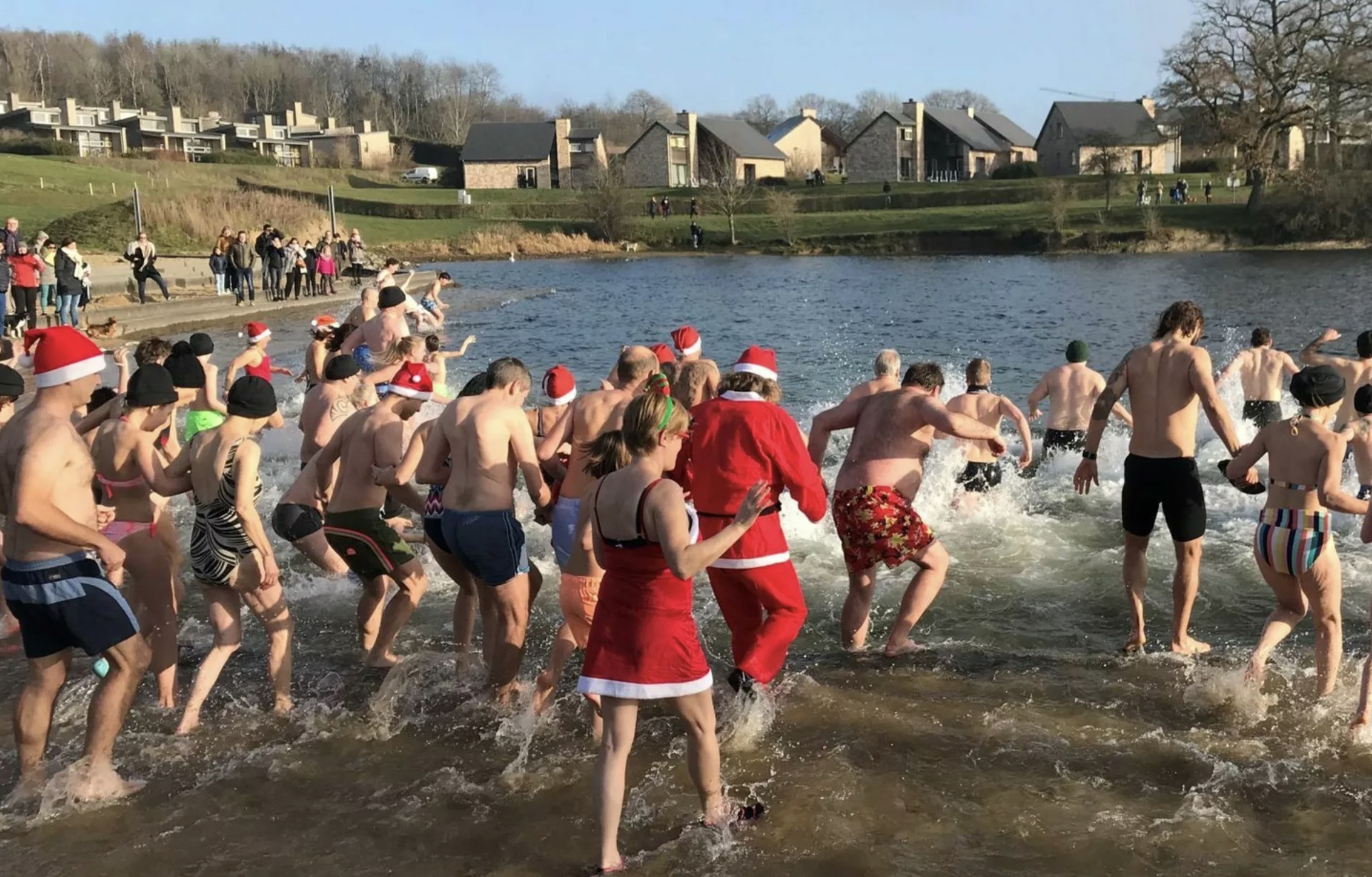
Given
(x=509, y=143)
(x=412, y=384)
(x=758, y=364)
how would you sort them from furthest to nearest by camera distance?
(x=509, y=143) < (x=412, y=384) < (x=758, y=364)

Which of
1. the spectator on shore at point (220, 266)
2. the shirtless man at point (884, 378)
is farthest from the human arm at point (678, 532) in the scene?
the spectator on shore at point (220, 266)

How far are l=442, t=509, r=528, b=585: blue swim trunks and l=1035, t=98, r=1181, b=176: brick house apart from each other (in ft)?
261

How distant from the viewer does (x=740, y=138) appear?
95375mm

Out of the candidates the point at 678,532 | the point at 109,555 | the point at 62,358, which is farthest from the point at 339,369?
the point at 678,532

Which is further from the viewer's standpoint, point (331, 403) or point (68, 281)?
point (68, 281)

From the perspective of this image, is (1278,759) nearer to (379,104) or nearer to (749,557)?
(749,557)

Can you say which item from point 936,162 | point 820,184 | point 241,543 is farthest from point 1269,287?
point 936,162

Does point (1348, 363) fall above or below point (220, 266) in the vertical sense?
below

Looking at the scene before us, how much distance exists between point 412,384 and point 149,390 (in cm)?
147

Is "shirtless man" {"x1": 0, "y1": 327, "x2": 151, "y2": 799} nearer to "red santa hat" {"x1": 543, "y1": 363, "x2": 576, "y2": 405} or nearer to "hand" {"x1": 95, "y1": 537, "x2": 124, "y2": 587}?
"hand" {"x1": 95, "y1": 537, "x2": 124, "y2": 587}

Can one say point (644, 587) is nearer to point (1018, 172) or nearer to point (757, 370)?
point (757, 370)

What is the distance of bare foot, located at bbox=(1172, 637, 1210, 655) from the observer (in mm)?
6719

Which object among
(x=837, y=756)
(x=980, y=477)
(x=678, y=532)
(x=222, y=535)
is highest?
(x=678, y=532)

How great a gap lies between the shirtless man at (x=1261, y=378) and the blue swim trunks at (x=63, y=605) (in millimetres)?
10884
